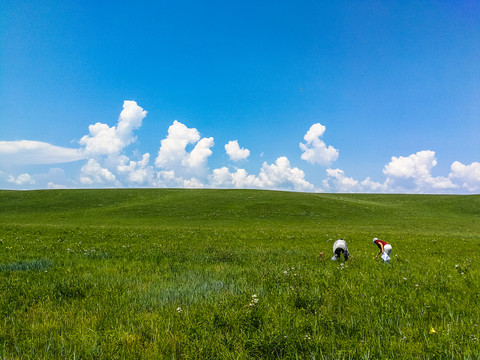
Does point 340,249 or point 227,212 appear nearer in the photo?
point 340,249

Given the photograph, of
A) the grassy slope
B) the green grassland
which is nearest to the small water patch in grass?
the green grassland

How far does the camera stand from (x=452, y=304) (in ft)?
18.5

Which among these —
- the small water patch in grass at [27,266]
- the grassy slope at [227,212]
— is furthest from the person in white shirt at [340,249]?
the grassy slope at [227,212]

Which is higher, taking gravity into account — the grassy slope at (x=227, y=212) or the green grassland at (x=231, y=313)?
the green grassland at (x=231, y=313)

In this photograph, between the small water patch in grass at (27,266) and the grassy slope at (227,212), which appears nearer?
the small water patch in grass at (27,266)

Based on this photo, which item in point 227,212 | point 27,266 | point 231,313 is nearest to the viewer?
point 231,313

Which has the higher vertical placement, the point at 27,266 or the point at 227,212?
the point at 27,266

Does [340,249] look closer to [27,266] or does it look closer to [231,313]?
[231,313]

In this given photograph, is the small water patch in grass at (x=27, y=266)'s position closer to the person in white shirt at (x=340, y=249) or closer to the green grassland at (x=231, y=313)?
the green grassland at (x=231, y=313)

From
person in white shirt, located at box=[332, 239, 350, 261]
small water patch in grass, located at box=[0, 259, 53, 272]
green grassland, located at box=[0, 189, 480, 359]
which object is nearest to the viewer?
green grassland, located at box=[0, 189, 480, 359]

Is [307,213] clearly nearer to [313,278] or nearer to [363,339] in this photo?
[313,278]

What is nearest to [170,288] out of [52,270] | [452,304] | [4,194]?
[52,270]

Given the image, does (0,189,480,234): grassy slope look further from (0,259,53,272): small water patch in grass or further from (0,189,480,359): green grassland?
(0,189,480,359): green grassland

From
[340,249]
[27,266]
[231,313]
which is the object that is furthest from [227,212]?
[231,313]
